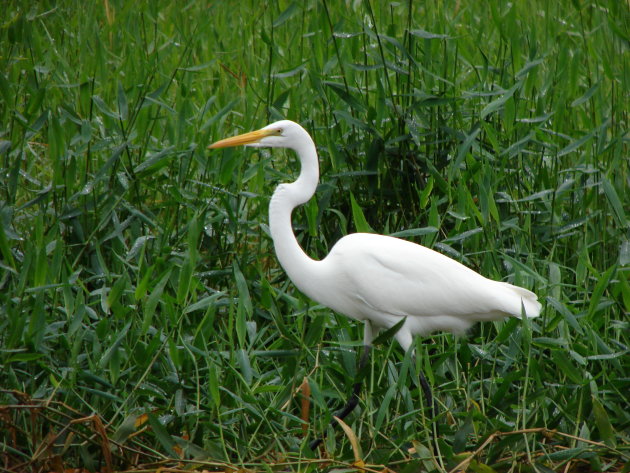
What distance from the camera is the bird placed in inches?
106

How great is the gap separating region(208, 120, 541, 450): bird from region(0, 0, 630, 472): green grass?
0.31 feet

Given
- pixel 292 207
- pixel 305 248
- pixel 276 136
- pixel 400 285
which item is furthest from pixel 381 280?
pixel 305 248

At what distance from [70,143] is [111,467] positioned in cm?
134

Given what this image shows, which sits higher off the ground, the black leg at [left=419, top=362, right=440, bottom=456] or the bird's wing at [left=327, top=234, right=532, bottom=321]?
the bird's wing at [left=327, top=234, right=532, bottom=321]

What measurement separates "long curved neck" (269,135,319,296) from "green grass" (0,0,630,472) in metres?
0.17

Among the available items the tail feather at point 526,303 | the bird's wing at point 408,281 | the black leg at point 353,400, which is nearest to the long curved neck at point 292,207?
the bird's wing at point 408,281

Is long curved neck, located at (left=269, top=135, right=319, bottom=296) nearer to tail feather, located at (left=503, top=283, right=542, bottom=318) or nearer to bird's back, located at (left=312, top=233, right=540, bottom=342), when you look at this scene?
bird's back, located at (left=312, top=233, right=540, bottom=342)

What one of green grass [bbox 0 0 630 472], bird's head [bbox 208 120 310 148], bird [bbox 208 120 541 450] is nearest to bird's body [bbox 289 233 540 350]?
bird [bbox 208 120 541 450]

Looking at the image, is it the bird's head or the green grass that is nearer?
the green grass

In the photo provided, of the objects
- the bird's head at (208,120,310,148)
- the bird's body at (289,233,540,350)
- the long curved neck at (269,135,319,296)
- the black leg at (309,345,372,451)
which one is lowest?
the black leg at (309,345,372,451)

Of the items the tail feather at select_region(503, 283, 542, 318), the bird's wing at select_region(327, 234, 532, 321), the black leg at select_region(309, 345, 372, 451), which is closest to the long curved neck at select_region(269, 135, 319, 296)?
the bird's wing at select_region(327, 234, 532, 321)

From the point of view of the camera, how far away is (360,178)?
359cm

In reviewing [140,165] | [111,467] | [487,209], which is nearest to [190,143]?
[140,165]

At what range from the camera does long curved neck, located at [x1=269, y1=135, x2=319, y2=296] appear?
8.76 feet
